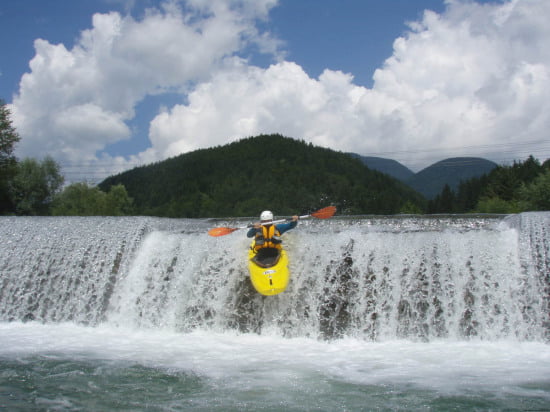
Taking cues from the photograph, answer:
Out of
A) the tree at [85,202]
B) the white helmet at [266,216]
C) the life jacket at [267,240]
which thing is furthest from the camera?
the tree at [85,202]

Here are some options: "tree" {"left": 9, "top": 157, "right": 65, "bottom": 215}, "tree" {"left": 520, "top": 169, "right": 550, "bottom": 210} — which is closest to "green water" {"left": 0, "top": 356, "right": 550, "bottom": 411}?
"tree" {"left": 520, "top": 169, "right": 550, "bottom": 210}

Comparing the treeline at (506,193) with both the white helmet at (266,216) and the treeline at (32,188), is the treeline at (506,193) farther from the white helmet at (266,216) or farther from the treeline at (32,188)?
the treeline at (32,188)

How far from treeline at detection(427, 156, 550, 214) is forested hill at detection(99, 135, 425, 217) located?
6.28 metres

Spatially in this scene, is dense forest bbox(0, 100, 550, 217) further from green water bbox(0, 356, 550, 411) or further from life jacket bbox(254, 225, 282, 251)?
green water bbox(0, 356, 550, 411)

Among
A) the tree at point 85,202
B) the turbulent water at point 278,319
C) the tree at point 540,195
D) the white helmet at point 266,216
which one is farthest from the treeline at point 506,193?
the tree at point 85,202

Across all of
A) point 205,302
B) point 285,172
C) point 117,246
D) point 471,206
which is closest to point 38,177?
point 117,246

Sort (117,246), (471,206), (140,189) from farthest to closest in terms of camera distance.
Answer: (140,189) → (471,206) → (117,246)

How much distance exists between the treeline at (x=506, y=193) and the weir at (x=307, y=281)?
21.0m

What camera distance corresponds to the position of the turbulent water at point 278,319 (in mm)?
A: 5734

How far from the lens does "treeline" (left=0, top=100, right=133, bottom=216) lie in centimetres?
3231

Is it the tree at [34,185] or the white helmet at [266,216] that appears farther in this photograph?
the tree at [34,185]

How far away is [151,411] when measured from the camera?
513 centimetres

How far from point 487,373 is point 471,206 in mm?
54007

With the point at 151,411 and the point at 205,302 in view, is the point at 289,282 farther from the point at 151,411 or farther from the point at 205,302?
the point at 151,411
